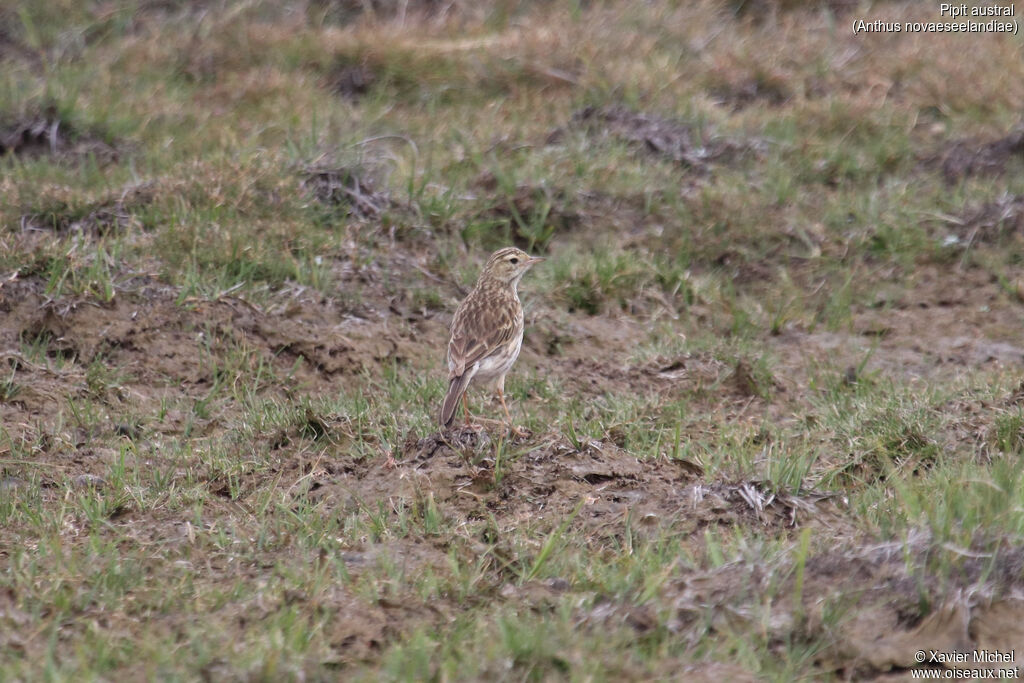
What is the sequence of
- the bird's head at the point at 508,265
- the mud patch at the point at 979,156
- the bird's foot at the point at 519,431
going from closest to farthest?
the bird's foot at the point at 519,431
the bird's head at the point at 508,265
the mud patch at the point at 979,156

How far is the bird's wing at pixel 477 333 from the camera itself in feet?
21.8

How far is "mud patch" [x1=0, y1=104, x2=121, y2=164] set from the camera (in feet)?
31.8

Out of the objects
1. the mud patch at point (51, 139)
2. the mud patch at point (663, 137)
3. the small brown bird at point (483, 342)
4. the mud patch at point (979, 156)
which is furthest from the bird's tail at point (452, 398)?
the mud patch at point (979, 156)

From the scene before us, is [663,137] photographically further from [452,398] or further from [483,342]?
[452,398]

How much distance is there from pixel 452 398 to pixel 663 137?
4.43 m

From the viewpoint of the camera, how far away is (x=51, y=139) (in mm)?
9711

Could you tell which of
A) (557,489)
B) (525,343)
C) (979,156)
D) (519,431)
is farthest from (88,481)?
(979,156)

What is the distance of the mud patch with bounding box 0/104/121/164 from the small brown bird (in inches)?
149

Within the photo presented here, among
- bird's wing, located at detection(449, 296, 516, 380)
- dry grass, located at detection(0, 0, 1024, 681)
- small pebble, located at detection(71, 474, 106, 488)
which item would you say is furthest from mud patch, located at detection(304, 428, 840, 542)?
small pebble, located at detection(71, 474, 106, 488)

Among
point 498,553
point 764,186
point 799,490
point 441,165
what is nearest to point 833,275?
point 764,186

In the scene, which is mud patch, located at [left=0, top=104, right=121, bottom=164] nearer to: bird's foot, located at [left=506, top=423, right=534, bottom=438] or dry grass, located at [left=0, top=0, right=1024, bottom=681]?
dry grass, located at [left=0, top=0, right=1024, bottom=681]

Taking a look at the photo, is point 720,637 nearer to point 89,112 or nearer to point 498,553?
point 498,553

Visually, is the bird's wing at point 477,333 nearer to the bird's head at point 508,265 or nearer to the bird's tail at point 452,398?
the bird's tail at point 452,398

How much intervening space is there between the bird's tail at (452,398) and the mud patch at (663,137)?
13.2 feet
